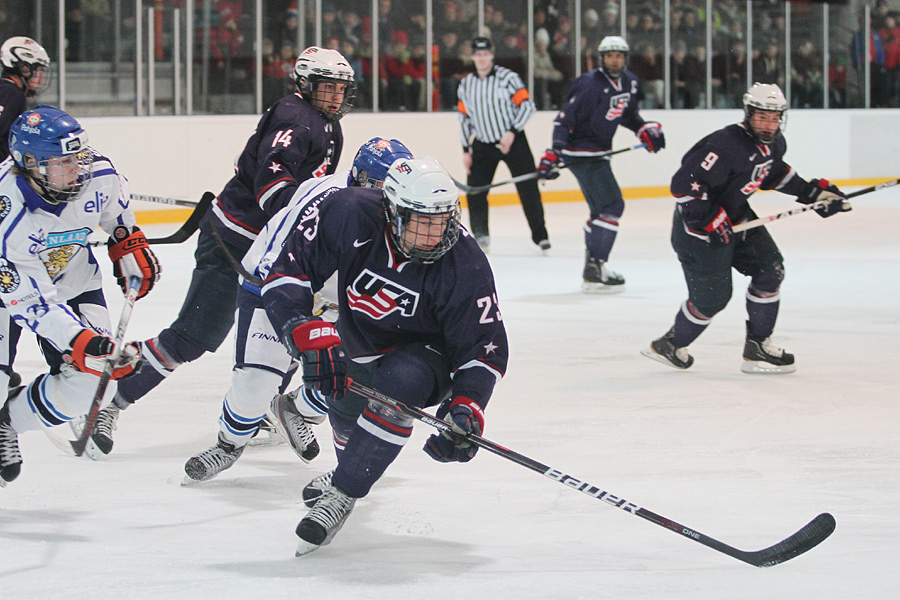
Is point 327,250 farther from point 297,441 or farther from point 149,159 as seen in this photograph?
point 149,159

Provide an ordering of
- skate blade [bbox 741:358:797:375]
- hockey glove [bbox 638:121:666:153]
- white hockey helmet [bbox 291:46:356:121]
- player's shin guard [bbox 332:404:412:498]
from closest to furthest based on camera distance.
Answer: player's shin guard [bbox 332:404:412:498] → white hockey helmet [bbox 291:46:356:121] → skate blade [bbox 741:358:797:375] → hockey glove [bbox 638:121:666:153]

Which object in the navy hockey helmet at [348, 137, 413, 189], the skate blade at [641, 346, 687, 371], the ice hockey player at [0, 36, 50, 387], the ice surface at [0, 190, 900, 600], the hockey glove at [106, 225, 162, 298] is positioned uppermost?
the ice hockey player at [0, 36, 50, 387]

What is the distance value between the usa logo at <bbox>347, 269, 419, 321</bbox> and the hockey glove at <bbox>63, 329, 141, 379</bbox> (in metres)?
0.52

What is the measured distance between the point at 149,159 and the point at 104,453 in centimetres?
587

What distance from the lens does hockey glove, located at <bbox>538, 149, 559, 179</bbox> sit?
689cm

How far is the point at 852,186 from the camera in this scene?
1212 cm

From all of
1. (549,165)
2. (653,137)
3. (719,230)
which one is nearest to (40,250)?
(719,230)

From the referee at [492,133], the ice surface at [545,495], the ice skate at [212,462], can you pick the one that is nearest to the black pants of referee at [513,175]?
the referee at [492,133]

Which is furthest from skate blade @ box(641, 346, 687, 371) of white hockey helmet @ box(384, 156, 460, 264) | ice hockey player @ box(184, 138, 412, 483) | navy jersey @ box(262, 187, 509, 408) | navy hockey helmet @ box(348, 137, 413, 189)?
white hockey helmet @ box(384, 156, 460, 264)

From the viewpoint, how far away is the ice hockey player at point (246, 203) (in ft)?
10.8

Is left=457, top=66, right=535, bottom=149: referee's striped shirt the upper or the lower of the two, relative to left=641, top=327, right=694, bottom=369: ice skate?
upper

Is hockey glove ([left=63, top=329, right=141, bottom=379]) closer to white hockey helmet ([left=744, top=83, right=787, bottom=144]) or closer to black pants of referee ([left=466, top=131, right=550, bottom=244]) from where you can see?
white hockey helmet ([left=744, top=83, right=787, bottom=144])

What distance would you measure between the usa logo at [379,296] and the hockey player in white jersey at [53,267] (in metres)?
0.53

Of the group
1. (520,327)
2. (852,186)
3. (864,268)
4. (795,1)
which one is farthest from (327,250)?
(795,1)
